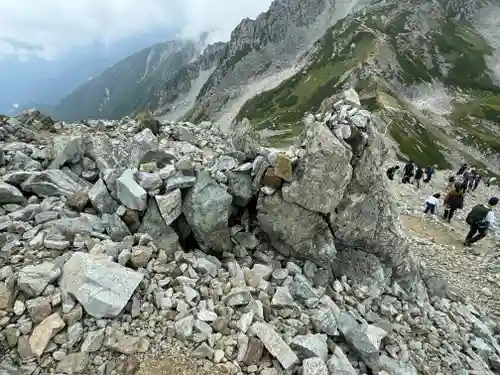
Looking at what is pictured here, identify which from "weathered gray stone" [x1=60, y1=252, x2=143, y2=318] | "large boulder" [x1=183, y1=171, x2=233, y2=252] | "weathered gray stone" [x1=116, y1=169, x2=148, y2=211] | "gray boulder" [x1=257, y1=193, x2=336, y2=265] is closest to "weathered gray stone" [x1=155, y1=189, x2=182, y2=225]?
"large boulder" [x1=183, y1=171, x2=233, y2=252]

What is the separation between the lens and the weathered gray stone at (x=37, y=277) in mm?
10523

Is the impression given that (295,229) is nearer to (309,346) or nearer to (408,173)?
(309,346)

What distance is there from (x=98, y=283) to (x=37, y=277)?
1.68 m

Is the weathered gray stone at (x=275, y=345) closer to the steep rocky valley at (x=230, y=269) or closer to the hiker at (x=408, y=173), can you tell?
the steep rocky valley at (x=230, y=269)

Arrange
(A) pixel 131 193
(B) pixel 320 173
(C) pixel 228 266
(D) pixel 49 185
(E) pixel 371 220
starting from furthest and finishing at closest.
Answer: (E) pixel 371 220 < (D) pixel 49 185 < (B) pixel 320 173 < (C) pixel 228 266 < (A) pixel 131 193

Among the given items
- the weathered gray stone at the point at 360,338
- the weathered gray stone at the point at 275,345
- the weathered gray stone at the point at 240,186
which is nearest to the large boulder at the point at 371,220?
the weathered gray stone at the point at 360,338

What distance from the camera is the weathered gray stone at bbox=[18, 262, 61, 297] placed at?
10.5 metres

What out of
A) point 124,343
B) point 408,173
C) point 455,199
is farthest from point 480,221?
point 124,343

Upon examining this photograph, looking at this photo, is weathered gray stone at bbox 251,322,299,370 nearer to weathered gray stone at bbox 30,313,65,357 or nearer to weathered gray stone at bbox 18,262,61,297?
weathered gray stone at bbox 30,313,65,357

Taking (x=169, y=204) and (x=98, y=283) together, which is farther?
(x=169, y=204)

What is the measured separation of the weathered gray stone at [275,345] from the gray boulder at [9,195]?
9.20 m

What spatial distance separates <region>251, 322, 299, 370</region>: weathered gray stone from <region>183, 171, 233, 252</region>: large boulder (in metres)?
3.88

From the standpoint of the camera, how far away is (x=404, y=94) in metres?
158

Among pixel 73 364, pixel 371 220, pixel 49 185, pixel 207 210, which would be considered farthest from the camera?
pixel 371 220
